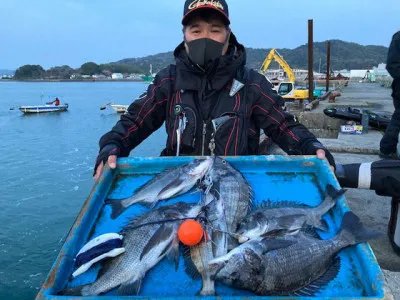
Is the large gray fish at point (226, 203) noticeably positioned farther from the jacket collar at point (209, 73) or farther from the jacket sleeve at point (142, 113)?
the jacket sleeve at point (142, 113)

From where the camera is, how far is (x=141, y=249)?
187 centimetres

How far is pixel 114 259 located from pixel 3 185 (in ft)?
47.2

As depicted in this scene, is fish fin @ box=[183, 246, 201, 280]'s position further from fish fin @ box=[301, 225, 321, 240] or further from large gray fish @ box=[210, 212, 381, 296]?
fish fin @ box=[301, 225, 321, 240]

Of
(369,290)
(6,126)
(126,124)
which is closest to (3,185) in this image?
(126,124)

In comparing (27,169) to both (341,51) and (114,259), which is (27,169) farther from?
(341,51)

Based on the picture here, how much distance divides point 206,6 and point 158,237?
1919 millimetres

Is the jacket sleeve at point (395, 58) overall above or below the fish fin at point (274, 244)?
above

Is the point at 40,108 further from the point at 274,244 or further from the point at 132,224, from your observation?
the point at 274,244

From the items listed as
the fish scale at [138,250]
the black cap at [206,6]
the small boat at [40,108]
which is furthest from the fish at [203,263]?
the small boat at [40,108]

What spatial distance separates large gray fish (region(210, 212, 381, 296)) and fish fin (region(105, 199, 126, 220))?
2.56 feet

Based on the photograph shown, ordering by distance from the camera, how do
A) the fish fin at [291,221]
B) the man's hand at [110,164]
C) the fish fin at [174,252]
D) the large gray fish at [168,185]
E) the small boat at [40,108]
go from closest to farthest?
the fish fin at [174,252] < the fish fin at [291,221] < the large gray fish at [168,185] < the man's hand at [110,164] < the small boat at [40,108]

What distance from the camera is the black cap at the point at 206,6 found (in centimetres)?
282

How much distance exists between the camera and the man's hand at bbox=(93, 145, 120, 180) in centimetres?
261

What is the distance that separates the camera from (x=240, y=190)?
236cm
